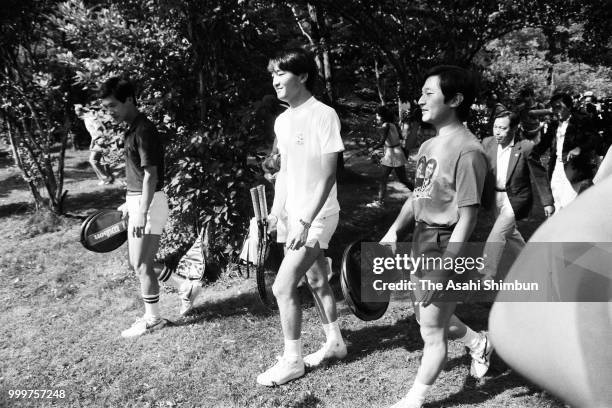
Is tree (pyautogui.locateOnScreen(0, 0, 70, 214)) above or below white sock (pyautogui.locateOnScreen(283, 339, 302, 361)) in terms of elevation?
above

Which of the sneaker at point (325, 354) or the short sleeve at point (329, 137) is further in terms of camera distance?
the sneaker at point (325, 354)

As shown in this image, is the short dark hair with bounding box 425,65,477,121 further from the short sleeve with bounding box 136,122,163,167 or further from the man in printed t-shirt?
the short sleeve with bounding box 136,122,163,167

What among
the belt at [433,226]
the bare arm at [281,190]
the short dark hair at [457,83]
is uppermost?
the short dark hair at [457,83]

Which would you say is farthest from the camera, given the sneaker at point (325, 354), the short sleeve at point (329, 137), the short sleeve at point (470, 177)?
the sneaker at point (325, 354)

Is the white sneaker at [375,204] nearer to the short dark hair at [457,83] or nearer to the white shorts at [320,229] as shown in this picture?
the white shorts at [320,229]

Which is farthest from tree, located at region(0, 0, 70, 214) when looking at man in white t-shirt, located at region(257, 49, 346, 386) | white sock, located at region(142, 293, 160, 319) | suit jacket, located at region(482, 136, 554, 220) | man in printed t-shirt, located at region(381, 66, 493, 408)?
man in printed t-shirt, located at region(381, 66, 493, 408)

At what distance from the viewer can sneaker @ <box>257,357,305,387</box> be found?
340 centimetres

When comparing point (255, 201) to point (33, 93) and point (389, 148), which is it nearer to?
point (389, 148)

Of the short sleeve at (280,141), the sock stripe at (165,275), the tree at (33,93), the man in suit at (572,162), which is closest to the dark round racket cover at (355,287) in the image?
the short sleeve at (280,141)

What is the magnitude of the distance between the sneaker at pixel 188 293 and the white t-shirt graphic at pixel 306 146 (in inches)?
60.8

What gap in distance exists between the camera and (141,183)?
402 centimetres

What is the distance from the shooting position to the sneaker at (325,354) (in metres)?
3.62

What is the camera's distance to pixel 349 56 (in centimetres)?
1182

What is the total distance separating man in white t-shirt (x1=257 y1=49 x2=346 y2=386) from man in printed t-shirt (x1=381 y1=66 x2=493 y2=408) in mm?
588
